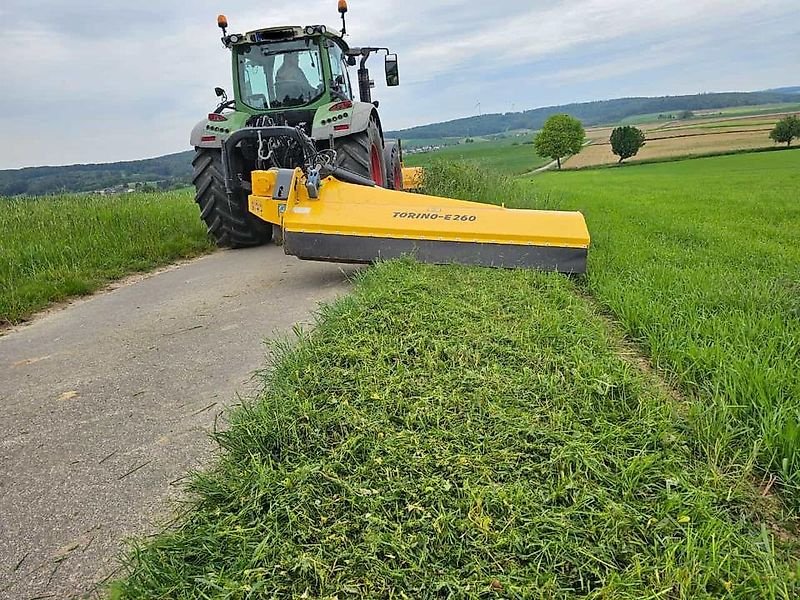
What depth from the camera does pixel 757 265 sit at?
14.8 feet

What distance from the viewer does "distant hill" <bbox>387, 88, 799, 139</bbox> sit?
255 feet

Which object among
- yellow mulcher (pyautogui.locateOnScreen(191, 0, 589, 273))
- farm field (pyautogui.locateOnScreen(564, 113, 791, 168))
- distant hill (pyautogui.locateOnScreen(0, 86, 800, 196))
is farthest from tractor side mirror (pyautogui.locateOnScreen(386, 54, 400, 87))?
Answer: farm field (pyautogui.locateOnScreen(564, 113, 791, 168))

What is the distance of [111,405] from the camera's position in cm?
269

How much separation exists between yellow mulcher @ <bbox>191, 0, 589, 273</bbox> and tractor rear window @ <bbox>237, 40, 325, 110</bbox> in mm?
11

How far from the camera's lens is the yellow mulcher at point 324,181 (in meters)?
4.20

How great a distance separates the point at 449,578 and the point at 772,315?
259cm

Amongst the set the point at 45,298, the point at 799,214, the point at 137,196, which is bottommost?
the point at 799,214

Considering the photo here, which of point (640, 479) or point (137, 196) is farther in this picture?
point (137, 196)

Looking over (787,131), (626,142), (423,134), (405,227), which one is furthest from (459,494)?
(423,134)

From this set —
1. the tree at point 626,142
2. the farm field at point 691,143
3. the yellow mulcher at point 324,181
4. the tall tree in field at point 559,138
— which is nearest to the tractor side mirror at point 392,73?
the yellow mulcher at point 324,181

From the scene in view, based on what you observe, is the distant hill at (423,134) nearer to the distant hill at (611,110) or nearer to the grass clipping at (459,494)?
the distant hill at (611,110)

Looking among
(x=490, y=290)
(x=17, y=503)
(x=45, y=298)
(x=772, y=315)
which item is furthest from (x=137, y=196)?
(x=772, y=315)

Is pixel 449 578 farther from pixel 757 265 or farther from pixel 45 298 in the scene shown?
pixel 45 298

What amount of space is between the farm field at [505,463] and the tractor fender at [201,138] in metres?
3.49
